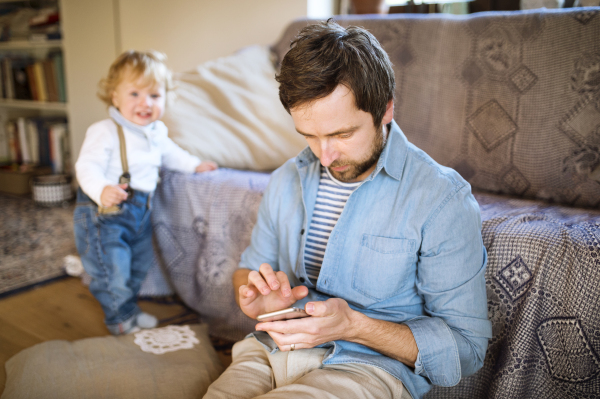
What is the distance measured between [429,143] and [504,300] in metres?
0.70

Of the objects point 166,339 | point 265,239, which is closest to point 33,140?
point 166,339

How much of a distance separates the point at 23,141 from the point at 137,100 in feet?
7.55

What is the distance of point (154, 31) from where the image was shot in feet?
9.13

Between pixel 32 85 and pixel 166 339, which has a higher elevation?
pixel 32 85

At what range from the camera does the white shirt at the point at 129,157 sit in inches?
55.8

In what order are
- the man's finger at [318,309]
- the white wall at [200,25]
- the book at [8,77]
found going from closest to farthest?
the man's finger at [318,309], the white wall at [200,25], the book at [8,77]

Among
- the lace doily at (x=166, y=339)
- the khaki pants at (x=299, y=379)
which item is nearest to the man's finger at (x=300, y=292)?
the khaki pants at (x=299, y=379)

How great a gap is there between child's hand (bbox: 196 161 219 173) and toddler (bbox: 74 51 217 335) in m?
0.18

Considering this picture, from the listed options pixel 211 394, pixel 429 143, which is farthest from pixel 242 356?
pixel 429 143

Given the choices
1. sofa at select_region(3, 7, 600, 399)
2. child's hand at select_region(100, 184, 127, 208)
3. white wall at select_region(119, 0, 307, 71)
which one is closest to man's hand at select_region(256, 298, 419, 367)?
sofa at select_region(3, 7, 600, 399)

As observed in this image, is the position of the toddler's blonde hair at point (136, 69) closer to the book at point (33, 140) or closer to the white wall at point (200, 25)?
the white wall at point (200, 25)

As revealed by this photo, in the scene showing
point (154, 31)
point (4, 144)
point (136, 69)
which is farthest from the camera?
point (4, 144)

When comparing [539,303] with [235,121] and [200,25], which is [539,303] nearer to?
[235,121]

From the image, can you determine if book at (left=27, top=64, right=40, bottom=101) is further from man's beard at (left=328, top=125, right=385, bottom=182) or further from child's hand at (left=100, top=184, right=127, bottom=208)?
man's beard at (left=328, top=125, right=385, bottom=182)
